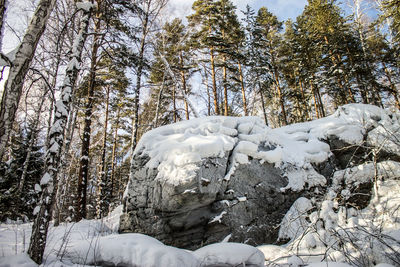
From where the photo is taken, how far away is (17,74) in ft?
8.77

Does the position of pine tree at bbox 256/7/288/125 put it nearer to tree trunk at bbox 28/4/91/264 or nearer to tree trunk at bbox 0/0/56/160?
tree trunk at bbox 28/4/91/264

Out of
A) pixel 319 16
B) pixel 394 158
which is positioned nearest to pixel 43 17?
pixel 394 158

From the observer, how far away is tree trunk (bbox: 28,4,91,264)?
2.81 metres

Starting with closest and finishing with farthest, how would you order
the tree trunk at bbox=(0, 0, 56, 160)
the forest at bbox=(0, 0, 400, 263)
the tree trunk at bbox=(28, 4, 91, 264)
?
the tree trunk at bbox=(0, 0, 56, 160) → the tree trunk at bbox=(28, 4, 91, 264) → the forest at bbox=(0, 0, 400, 263)

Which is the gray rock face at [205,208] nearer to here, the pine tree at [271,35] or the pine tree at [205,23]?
the pine tree at [205,23]

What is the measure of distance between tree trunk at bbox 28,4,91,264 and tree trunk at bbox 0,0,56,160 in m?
0.66

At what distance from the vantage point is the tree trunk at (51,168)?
2812 mm

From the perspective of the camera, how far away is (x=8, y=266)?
2.30 metres

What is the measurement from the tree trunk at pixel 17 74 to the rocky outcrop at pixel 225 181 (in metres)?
3.74

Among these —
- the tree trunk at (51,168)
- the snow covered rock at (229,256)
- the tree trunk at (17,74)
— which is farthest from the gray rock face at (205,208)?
the tree trunk at (17,74)

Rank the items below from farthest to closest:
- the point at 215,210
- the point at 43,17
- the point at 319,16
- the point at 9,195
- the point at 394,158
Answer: the point at 319,16
the point at 9,195
the point at 394,158
the point at 215,210
the point at 43,17

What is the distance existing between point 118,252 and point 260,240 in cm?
463

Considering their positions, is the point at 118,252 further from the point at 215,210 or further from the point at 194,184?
the point at 215,210

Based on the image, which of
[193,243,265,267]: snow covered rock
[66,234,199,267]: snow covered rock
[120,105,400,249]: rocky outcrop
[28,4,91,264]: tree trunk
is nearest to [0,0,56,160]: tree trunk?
[28,4,91,264]: tree trunk
